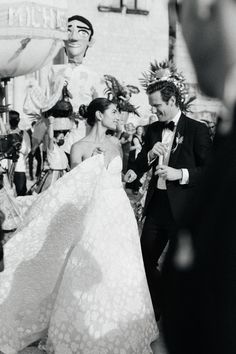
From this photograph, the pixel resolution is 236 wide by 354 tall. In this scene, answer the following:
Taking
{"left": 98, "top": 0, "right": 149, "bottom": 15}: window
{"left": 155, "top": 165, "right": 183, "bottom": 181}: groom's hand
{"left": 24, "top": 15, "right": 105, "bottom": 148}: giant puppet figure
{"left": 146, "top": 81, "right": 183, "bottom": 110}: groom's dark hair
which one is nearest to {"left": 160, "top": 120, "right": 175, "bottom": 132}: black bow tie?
{"left": 146, "top": 81, "right": 183, "bottom": 110}: groom's dark hair

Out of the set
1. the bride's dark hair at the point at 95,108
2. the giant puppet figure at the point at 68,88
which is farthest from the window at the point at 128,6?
the bride's dark hair at the point at 95,108

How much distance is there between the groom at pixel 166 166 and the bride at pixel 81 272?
0.63 ft

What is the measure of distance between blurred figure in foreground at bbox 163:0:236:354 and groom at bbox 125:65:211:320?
3147mm

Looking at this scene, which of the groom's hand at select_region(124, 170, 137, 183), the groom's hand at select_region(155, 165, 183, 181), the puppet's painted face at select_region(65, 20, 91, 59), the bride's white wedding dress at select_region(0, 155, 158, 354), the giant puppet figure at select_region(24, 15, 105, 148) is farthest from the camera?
the puppet's painted face at select_region(65, 20, 91, 59)

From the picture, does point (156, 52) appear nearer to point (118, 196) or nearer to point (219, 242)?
point (118, 196)

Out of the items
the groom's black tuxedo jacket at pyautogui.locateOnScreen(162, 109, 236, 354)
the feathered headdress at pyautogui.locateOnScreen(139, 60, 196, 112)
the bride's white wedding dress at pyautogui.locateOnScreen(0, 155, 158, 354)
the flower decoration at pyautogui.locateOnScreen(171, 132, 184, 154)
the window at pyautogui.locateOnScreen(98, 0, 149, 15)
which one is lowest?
the bride's white wedding dress at pyautogui.locateOnScreen(0, 155, 158, 354)

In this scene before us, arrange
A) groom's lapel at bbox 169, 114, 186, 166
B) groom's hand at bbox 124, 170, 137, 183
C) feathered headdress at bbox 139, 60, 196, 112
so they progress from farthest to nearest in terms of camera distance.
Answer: feathered headdress at bbox 139, 60, 196, 112
groom's hand at bbox 124, 170, 137, 183
groom's lapel at bbox 169, 114, 186, 166

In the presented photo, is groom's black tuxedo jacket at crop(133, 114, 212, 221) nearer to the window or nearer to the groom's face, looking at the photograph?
the groom's face

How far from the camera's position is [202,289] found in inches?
57.1

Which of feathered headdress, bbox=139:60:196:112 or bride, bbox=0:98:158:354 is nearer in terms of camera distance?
bride, bbox=0:98:158:354

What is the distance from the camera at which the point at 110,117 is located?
18.7 ft

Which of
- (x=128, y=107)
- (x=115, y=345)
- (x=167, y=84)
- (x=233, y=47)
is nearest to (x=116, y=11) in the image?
(x=128, y=107)

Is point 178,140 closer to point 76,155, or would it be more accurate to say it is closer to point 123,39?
point 76,155

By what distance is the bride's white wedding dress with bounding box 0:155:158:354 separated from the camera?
4312mm
